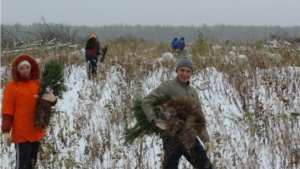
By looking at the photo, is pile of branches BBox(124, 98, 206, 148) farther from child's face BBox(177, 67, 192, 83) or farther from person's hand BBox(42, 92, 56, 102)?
person's hand BBox(42, 92, 56, 102)

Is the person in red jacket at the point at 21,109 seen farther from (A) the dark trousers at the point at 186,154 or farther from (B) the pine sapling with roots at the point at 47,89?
(A) the dark trousers at the point at 186,154

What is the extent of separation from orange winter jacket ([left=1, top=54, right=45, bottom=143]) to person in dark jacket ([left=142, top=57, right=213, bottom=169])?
115 cm

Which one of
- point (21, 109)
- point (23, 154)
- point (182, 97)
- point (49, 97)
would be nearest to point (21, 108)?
point (21, 109)

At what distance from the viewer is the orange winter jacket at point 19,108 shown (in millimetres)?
3115

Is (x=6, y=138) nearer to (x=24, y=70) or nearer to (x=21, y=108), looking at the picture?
(x=21, y=108)

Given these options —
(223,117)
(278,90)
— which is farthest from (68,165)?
(278,90)

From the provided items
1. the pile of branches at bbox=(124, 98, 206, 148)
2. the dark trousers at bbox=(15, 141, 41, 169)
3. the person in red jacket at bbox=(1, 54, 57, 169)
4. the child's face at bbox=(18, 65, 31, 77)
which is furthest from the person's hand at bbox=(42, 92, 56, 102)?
the pile of branches at bbox=(124, 98, 206, 148)

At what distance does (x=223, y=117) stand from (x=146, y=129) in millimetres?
2322

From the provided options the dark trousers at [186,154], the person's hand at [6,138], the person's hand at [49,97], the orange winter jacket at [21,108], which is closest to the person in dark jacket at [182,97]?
the dark trousers at [186,154]

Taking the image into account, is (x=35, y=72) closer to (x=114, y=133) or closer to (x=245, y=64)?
(x=114, y=133)

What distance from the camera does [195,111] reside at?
2830 millimetres

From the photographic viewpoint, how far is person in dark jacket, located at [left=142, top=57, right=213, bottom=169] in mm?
2857

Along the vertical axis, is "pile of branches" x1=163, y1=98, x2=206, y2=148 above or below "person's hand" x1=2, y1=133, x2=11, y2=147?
above

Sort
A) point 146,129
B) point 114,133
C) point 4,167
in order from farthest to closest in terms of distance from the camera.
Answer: point 114,133 → point 4,167 → point 146,129
